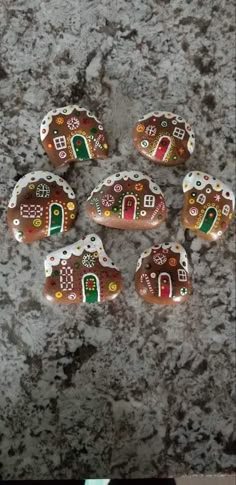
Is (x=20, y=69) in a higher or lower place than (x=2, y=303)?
higher

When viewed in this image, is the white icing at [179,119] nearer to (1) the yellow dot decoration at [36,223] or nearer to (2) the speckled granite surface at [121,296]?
(2) the speckled granite surface at [121,296]

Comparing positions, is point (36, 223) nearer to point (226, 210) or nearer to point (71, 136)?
point (71, 136)

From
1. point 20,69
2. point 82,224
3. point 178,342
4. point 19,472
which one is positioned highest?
point 20,69

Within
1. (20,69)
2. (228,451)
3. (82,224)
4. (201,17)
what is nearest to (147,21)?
(201,17)

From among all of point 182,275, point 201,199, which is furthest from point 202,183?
point 182,275

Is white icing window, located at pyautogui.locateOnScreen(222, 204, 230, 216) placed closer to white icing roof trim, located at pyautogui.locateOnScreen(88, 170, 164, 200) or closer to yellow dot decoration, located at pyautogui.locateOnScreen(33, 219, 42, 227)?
white icing roof trim, located at pyautogui.locateOnScreen(88, 170, 164, 200)

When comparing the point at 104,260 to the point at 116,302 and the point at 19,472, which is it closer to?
the point at 116,302

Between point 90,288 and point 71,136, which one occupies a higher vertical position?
point 71,136
